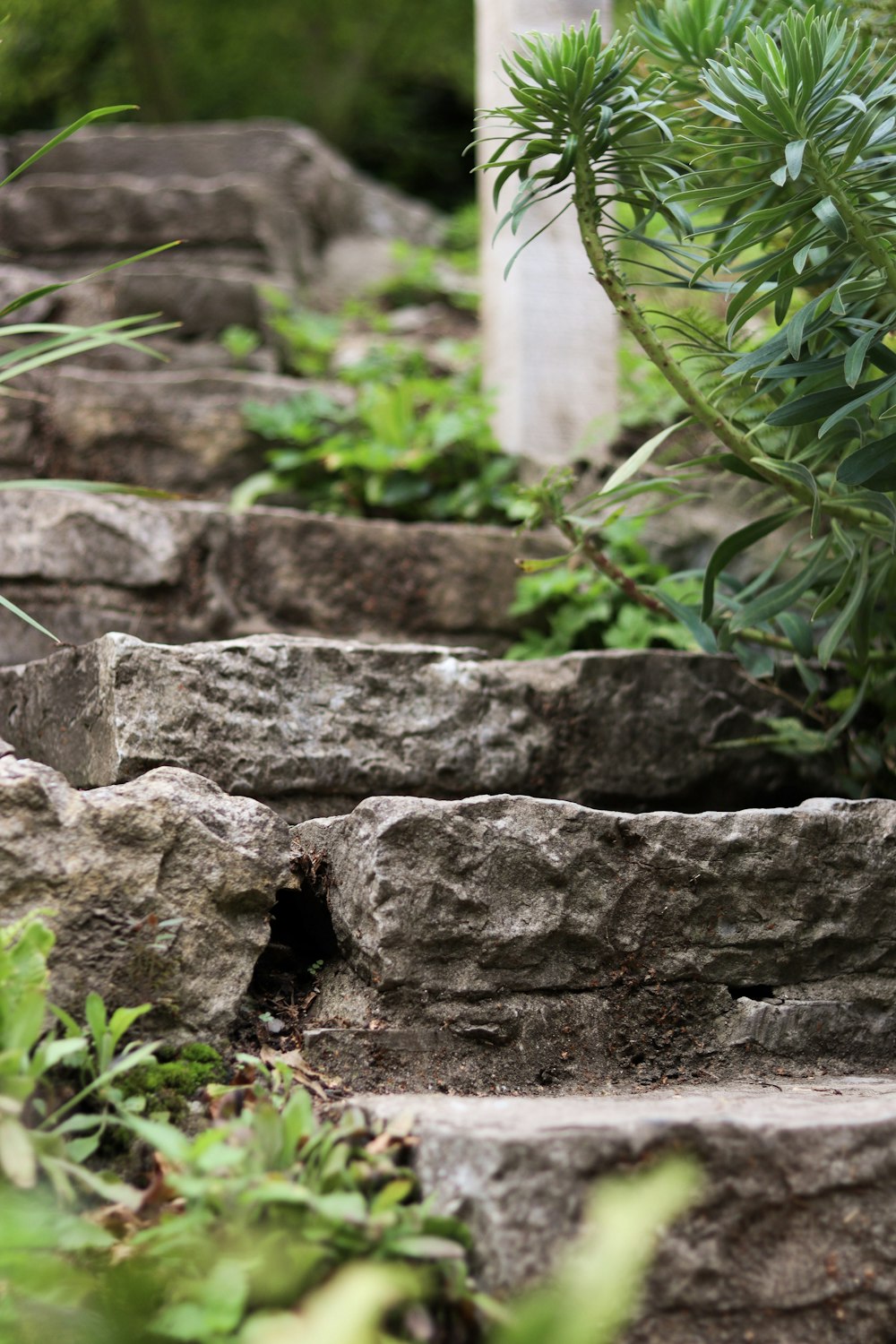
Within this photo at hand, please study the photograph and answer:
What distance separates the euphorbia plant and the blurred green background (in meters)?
6.88

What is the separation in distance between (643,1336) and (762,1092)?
0.49 meters

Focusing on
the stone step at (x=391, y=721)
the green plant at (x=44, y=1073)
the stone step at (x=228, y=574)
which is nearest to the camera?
the green plant at (x=44, y=1073)

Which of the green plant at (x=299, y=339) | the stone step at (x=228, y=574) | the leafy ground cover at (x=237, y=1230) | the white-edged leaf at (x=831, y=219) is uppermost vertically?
the white-edged leaf at (x=831, y=219)

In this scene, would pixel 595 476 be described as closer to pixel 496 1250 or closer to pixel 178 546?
pixel 178 546

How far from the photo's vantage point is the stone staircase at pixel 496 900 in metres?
1.28

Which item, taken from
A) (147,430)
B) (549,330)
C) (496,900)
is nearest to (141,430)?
(147,430)

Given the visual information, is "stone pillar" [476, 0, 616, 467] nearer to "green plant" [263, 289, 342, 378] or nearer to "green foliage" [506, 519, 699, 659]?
"green foliage" [506, 519, 699, 659]

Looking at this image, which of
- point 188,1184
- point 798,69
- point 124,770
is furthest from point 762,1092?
point 798,69

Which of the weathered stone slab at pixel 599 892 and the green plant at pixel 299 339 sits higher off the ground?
the green plant at pixel 299 339

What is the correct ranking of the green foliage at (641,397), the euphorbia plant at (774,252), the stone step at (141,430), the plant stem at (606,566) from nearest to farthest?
the euphorbia plant at (774,252)
the plant stem at (606,566)
the stone step at (141,430)
the green foliage at (641,397)

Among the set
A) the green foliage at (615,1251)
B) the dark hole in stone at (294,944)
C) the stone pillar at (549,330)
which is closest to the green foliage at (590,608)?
the stone pillar at (549,330)

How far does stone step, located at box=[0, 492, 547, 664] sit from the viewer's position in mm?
2656

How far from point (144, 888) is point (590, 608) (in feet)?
4.94

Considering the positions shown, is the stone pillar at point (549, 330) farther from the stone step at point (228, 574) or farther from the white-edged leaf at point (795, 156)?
the white-edged leaf at point (795, 156)
